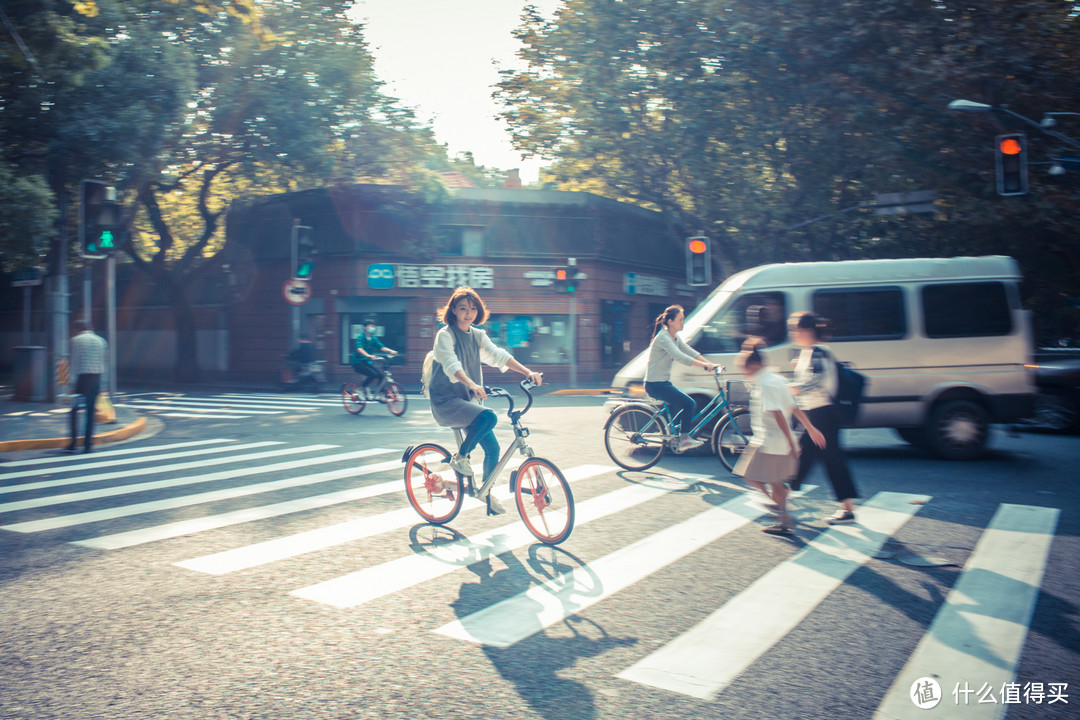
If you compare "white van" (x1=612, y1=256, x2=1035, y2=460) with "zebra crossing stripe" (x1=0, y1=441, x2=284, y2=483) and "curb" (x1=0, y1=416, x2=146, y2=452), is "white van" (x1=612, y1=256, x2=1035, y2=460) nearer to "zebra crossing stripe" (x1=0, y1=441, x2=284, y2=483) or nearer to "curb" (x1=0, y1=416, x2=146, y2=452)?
"zebra crossing stripe" (x1=0, y1=441, x2=284, y2=483)

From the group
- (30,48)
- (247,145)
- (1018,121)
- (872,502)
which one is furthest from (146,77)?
(1018,121)

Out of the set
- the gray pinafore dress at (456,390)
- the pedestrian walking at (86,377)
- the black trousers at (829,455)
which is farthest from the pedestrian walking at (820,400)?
the pedestrian walking at (86,377)

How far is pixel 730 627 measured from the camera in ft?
13.2

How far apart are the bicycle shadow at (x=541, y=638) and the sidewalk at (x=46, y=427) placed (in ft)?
28.1

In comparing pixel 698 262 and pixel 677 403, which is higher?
pixel 698 262

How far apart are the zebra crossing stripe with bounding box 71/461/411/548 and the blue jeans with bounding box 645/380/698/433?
9.69 feet

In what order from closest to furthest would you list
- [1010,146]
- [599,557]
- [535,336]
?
[599,557] < [1010,146] < [535,336]

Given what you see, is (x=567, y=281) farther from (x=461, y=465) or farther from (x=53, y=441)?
(x=461, y=465)

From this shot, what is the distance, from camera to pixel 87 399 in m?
10.6

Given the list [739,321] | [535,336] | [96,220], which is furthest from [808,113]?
[96,220]

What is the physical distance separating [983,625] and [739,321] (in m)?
5.94

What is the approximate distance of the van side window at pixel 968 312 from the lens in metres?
9.41

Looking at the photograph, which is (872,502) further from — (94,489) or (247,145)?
(247,145)

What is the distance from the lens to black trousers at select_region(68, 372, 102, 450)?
10.5 metres
